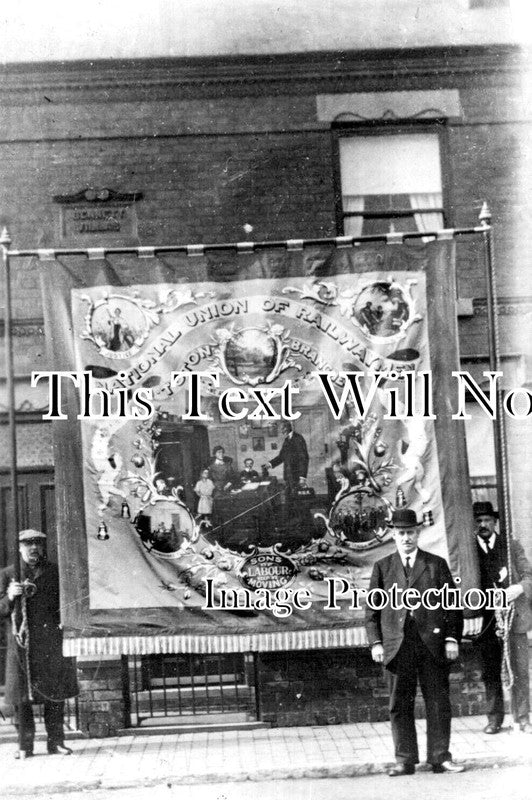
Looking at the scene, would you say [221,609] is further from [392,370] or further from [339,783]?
[392,370]

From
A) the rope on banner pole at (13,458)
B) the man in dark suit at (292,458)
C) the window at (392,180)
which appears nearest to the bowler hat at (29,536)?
the rope on banner pole at (13,458)

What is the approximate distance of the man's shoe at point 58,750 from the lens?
6.65 meters

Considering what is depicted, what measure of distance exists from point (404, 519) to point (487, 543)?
3.84ft

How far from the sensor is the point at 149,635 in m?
6.25

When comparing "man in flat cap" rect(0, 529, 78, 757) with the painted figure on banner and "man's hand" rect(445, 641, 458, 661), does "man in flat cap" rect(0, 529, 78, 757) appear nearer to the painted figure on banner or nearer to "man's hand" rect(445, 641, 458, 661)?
the painted figure on banner

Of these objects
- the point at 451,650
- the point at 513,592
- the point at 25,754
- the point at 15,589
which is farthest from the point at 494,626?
the point at 25,754

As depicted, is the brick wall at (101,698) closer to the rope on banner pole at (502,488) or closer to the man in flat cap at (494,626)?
the man in flat cap at (494,626)

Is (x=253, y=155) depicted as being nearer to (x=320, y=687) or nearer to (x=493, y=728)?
(x=320, y=687)

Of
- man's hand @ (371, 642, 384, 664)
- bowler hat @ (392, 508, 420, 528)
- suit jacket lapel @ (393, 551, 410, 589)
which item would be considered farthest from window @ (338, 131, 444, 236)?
man's hand @ (371, 642, 384, 664)

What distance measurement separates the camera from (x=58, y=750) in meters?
6.68

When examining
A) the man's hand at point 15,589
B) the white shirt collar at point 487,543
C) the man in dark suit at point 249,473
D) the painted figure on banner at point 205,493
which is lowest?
the man's hand at point 15,589

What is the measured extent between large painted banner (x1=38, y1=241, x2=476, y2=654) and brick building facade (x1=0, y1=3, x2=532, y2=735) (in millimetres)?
1588

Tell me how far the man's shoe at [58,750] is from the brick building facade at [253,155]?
1933 mm

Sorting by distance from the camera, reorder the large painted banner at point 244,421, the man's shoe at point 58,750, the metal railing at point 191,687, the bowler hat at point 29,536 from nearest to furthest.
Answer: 1. the large painted banner at point 244,421
2. the man's shoe at point 58,750
3. the bowler hat at point 29,536
4. the metal railing at point 191,687
